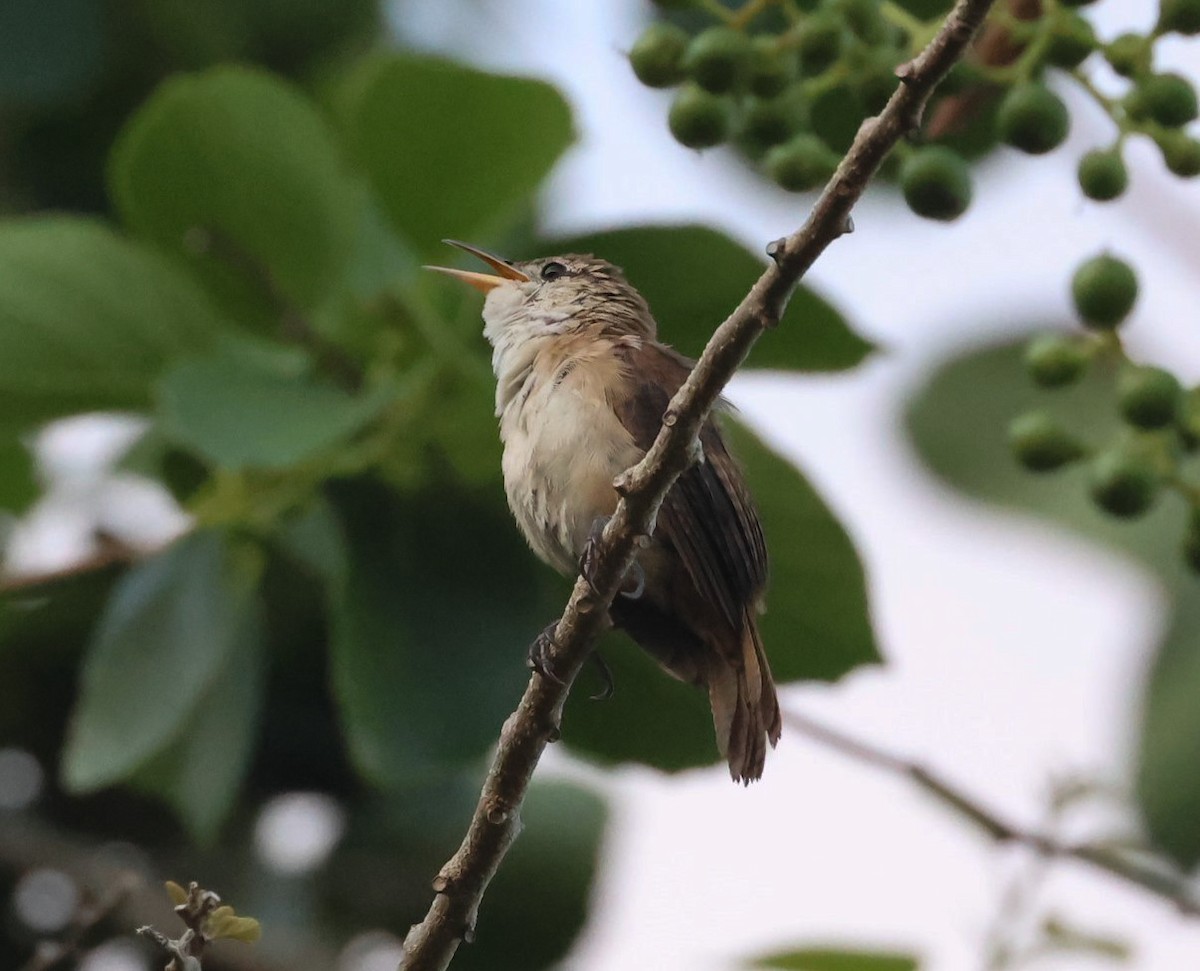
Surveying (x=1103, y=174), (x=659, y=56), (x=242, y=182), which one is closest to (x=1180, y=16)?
(x=1103, y=174)

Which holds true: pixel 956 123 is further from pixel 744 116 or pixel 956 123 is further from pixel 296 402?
pixel 296 402

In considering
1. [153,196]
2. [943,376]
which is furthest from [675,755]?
[943,376]

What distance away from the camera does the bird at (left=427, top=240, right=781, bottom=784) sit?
3.06m

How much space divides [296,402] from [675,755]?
3.19 ft

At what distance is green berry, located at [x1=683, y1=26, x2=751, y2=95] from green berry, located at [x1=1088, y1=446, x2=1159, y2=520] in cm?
82

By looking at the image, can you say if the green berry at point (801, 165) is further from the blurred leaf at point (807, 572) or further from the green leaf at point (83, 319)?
the green leaf at point (83, 319)

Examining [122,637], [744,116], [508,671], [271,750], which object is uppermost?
[744,116]

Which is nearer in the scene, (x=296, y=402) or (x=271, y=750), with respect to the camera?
(x=296, y=402)

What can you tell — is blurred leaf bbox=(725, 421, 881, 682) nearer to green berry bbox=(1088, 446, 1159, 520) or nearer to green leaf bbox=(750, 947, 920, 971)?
green berry bbox=(1088, 446, 1159, 520)

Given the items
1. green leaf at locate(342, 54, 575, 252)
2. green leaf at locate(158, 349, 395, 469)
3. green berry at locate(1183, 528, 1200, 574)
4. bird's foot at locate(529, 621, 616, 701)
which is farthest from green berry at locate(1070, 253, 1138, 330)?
green leaf at locate(158, 349, 395, 469)

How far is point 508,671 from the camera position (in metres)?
3.17

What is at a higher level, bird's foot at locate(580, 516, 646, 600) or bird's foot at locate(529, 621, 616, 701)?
bird's foot at locate(580, 516, 646, 600)

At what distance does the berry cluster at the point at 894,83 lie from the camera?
2701 mm

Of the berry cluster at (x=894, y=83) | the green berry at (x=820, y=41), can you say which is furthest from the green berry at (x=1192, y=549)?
the green berry at (x=820, y=41)
